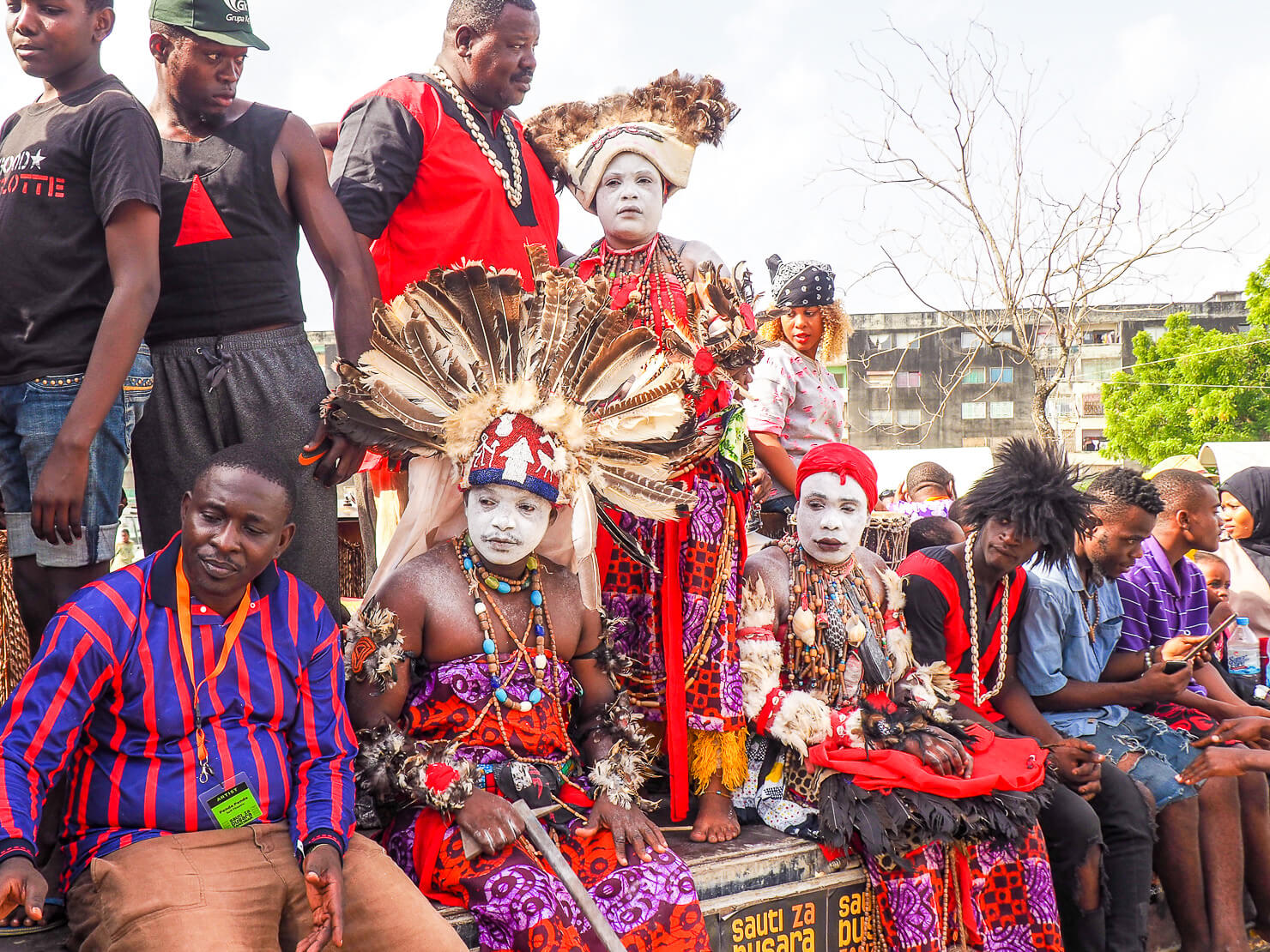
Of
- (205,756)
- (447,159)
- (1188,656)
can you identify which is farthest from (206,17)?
(1188,656)

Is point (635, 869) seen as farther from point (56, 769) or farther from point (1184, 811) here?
point (1184, 811)

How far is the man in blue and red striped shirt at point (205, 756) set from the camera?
2451 millimetres

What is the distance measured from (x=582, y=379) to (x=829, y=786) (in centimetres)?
156

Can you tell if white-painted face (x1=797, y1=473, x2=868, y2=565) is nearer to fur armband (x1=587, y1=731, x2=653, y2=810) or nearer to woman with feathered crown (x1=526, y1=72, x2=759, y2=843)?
woman with feathered crown (x1=526, y1=72, x2=759, y2=843)

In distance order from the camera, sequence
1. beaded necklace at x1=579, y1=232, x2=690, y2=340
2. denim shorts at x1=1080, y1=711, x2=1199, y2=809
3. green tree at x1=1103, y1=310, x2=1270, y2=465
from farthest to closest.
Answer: green tree at x1=1103, y1=310, x2=1270, y2=465
denim shorts at x1=1080, y1=711, x2=1199, y2=809
beaded necklace at x1=579, y1=232, x2=690, y2=340

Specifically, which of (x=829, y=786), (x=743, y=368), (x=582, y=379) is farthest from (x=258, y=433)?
(x=829, y=786)

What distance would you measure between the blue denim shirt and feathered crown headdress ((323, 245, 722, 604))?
179 centimetres

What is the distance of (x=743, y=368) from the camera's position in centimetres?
369

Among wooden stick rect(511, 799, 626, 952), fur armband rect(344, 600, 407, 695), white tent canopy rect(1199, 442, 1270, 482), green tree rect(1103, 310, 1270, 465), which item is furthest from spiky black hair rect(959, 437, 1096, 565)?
green tree rect(1103, 310, 1270, 465)

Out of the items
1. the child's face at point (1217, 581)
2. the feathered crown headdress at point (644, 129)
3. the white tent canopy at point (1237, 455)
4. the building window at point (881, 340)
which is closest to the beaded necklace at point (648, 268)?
the feathered crown headdress at point (644, 129)

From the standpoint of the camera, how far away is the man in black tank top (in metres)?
3.24

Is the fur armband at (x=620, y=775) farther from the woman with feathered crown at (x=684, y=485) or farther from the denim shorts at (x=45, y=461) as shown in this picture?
the denim shorts at (x=45, y=461)

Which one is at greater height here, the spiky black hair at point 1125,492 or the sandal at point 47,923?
the spiky black hair at point 1125,492

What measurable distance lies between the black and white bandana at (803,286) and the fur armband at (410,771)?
2859 millimetres
